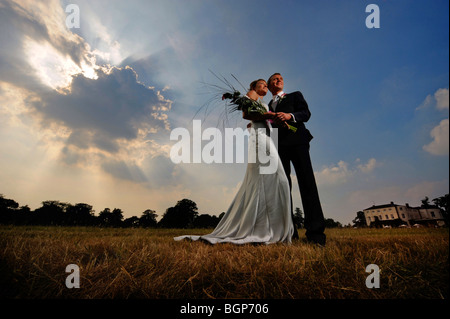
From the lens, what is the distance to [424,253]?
286 centimetres

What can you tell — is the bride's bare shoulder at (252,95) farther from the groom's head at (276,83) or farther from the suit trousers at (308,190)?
the suit trousers at (308,190)

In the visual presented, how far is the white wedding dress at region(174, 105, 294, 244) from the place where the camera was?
15.6ft

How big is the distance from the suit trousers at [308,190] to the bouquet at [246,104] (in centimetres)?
54

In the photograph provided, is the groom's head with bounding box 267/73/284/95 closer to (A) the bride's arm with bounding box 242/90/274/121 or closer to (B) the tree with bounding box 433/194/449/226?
(A) the bride's arm with bounding box 242/90/274/121

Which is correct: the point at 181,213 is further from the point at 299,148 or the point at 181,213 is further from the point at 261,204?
the point at 299,148

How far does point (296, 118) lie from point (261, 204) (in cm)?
225

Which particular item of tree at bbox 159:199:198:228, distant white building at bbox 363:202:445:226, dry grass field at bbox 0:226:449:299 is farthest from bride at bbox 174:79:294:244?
distant white building at bbox 363:202:445:226

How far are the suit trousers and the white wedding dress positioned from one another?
339 mm

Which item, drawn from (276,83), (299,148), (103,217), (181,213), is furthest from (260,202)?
(181,213)

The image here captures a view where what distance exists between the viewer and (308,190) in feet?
14.7

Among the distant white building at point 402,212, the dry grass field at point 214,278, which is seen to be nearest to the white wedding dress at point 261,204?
the dry grass field at point 214,278

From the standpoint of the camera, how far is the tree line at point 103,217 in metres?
9.72

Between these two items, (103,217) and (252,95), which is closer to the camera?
(252,95)
